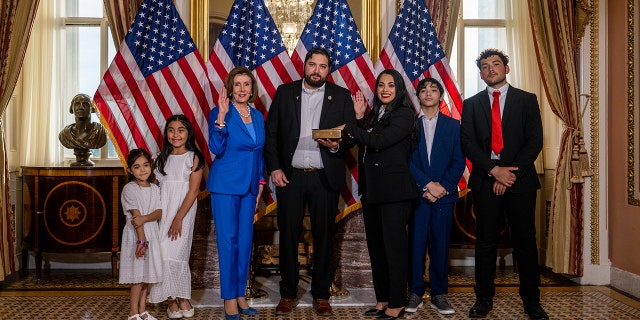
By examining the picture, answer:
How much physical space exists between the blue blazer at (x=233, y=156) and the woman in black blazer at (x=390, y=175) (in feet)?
2.10

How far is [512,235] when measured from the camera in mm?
4371

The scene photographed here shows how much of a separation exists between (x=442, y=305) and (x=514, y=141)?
3.93ft

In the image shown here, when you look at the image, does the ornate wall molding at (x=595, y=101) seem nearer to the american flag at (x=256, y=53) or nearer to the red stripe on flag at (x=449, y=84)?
the red stripe on flag at (x=449, y=84)

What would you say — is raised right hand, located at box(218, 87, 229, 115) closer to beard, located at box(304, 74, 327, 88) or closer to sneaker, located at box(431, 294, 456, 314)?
beard, located at box(304, 74, 327, 88)

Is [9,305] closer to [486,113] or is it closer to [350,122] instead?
[350,122]

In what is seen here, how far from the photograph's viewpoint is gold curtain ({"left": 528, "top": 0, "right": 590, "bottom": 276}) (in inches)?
211

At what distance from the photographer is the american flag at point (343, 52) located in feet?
16.8

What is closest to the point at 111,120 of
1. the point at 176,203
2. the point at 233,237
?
the point at 176,203

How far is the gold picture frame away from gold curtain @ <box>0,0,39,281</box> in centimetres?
463

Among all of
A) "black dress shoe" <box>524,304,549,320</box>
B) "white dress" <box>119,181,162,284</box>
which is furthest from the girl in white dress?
"black dress shoe" <box>524,304,549,320</box>

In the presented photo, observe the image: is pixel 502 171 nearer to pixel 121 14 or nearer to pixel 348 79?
pixel 348 79

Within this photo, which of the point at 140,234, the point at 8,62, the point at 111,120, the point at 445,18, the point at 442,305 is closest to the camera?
the point at 140,234

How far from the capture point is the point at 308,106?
449 centimetres

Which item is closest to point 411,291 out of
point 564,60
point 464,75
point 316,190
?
point 316,190
